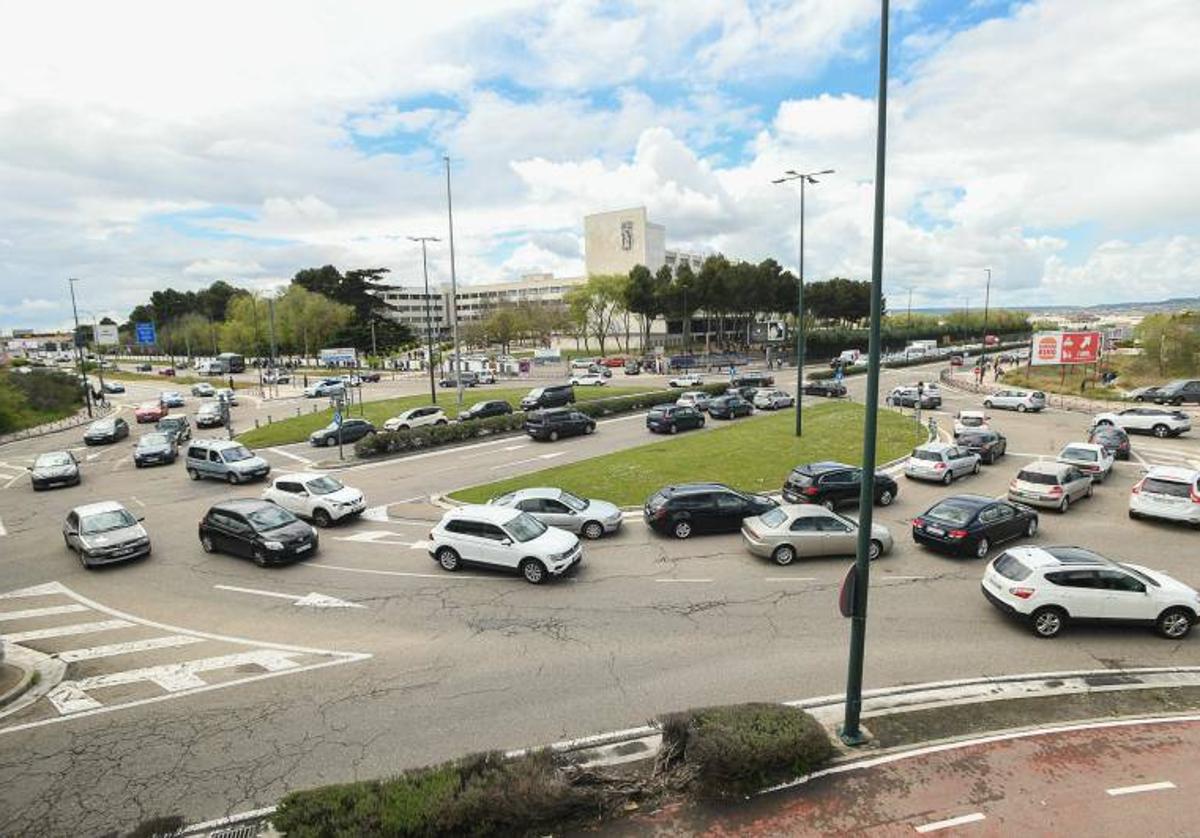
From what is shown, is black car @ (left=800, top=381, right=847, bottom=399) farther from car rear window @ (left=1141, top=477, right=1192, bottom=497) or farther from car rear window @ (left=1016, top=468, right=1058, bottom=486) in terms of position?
car rear window @ (left=1141, top=477, right=1192, bottom=497)

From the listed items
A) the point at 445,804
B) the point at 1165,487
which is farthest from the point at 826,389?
the point at 445,804

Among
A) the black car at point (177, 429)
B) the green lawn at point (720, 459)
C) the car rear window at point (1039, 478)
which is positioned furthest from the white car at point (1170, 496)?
the black car at point (177, 429)

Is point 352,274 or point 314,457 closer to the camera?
point 314,457

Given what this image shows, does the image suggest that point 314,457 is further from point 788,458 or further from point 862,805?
point 862,805

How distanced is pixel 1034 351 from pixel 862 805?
60.3 metres

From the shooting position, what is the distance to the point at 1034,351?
56.1m

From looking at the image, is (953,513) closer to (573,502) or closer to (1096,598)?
(1096,598)

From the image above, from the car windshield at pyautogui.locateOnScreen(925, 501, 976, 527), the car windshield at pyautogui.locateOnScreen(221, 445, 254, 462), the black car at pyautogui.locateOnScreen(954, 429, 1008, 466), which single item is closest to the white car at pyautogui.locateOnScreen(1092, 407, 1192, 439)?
the black car at pyautogui.locateOnScreen(954, 429, 1008, 466)

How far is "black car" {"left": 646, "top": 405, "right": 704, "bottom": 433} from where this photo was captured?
1395 inches

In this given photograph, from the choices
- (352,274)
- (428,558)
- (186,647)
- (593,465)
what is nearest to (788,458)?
(593,465)

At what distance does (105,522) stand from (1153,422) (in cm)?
4398

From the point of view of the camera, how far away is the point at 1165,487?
18422 millimetres

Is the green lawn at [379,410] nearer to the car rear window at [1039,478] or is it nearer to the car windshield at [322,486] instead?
the car windshield at [322,486]

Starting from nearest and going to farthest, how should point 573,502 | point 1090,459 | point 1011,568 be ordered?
point 1011,568, point 573,502, point 1090,459
